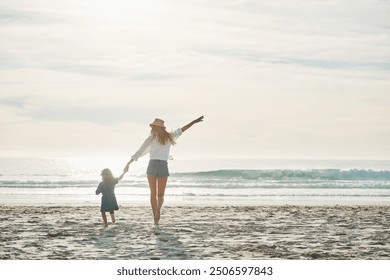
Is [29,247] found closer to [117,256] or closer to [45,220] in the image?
[117,256]

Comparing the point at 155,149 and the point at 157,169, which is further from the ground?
the point at 155,149

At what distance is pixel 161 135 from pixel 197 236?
2044 millimetres

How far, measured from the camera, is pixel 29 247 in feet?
28.6

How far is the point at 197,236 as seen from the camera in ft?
32.2

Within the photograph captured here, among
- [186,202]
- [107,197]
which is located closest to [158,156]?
[107,197]

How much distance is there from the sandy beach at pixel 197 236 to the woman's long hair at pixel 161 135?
1.52 metres

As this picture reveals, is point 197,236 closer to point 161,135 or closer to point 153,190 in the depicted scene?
point 153,190

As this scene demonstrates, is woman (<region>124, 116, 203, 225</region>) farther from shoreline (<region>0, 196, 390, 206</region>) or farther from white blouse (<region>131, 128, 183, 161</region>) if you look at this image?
shoreline (<region>0, 196, 390, 206</region>)

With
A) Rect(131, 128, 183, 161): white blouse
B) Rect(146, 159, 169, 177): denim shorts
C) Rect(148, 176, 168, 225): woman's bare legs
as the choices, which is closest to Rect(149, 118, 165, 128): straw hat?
Rect(131, 128, 183, 161): white blouse

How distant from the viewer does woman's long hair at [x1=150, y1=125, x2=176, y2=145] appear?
35.9 feet

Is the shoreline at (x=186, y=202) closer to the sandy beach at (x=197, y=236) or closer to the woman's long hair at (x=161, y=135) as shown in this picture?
the sandy beach at (x=197, y=236)

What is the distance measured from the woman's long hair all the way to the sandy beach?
1518 mm
